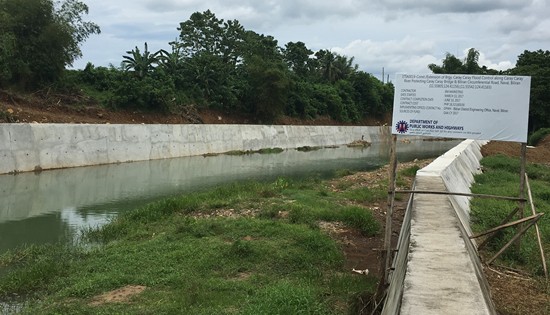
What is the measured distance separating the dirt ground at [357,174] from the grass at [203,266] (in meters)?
0.40

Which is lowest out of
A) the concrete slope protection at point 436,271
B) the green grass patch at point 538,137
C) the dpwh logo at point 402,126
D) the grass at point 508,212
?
the grass at point 508,212

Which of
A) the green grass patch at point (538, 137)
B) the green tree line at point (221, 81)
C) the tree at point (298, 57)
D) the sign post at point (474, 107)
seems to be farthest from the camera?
the tree at point (298, 57)

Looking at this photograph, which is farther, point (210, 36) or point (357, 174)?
point (210, 36)

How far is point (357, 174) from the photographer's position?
65.1ft

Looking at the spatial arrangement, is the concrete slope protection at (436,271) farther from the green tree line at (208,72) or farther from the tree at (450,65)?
the tree at (450,65)

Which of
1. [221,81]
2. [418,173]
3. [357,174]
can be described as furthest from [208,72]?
[418,173]

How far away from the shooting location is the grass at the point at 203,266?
550 cm

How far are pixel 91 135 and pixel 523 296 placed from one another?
842 inches

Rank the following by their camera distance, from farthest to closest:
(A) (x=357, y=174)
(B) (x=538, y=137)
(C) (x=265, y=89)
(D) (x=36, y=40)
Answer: (C) (x=265, y=89)
(B) (x=538, y=137)
(D) (x=36, y=40)
(A) (x=357, y=174)

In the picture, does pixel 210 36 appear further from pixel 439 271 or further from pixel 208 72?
pixel 439 271

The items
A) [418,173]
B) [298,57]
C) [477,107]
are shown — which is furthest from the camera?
[298,57]

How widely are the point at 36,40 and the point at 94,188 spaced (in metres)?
14.5

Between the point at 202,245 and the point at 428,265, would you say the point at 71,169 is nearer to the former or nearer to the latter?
the point at 202,245

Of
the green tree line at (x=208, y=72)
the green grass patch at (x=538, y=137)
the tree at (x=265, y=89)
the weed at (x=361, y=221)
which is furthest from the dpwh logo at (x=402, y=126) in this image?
the tree at (x=265, y=89)
